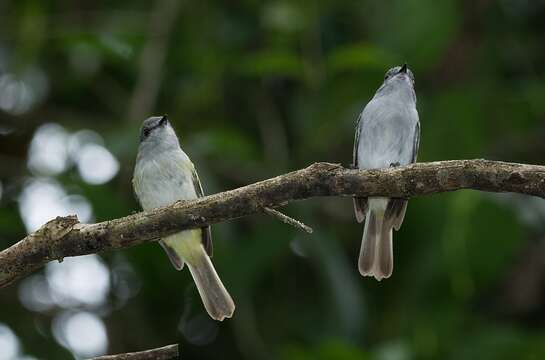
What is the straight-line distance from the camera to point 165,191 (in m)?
5.41

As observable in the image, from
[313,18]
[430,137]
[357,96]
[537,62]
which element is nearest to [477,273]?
[430,137]

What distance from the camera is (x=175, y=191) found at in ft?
17.8

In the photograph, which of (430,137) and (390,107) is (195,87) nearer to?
(430,137)

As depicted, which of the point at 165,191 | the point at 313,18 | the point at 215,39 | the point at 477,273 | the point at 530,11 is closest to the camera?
the point at 165,191

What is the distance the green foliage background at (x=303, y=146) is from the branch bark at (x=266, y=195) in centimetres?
240

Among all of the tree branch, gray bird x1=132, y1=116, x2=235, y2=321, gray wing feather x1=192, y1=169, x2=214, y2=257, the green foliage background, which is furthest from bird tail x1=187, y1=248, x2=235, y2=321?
the tree branch

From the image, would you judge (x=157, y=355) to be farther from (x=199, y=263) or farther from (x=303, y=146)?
(x=303, y=146)

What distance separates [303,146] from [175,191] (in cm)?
257

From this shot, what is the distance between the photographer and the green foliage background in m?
7.03

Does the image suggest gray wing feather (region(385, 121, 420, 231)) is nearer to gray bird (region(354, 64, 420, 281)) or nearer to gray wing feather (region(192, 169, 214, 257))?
gray bird (region(354, 64, 420, 281))

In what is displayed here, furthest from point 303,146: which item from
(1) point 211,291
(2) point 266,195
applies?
(2) point 266,195

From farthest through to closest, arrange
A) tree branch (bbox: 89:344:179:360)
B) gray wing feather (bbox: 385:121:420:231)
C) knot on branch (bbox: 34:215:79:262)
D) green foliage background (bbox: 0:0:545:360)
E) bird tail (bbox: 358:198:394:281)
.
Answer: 1. green foliage background (bbox: 0:0:545:360)
2. gray wing feather (bbox: 385:121:420:231)
3. bird tail (bbox: 358:198:394:281)
4. knot on branch (bbox: 34:215:79:262)
5. tree branch (bbox: 89:344:179:360)

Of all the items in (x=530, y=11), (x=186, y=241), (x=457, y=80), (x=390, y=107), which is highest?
(x=530, y=11)

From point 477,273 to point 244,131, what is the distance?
2.79 m
